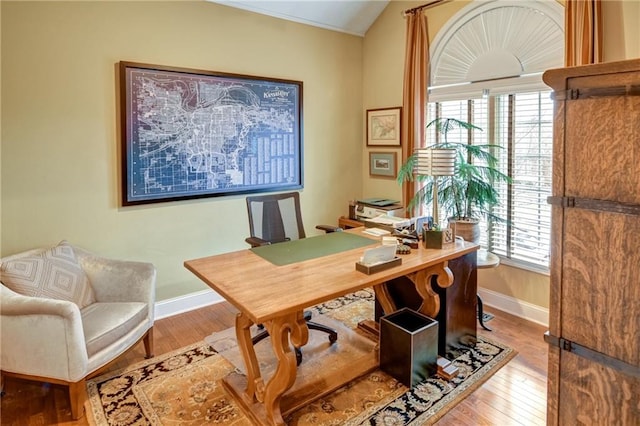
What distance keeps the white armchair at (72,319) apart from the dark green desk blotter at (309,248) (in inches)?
34.6

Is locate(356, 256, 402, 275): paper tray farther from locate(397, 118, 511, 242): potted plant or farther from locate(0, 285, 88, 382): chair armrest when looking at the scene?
locate(0, 285, 88, 382): chair armrest

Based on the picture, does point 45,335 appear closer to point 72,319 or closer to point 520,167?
point 72,319

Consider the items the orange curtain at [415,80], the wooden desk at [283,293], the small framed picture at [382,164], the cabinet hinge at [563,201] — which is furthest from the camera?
the small framed picture at [382,164]

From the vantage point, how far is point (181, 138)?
3395 millimetres

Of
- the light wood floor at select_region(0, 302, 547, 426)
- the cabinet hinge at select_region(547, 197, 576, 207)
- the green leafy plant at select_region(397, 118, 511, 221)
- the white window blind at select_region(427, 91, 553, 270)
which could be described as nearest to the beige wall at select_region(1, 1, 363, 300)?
the light wood floor at select_region(0, 302, 547, 426)

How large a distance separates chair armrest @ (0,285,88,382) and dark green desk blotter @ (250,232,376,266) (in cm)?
107

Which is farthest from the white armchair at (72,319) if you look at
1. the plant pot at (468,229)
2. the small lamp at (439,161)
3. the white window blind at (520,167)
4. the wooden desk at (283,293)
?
the white window blind at (520,167)

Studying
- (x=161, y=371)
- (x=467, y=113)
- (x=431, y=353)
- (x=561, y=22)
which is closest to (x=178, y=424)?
(x=161, y=371)

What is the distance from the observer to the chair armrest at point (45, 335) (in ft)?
7.00

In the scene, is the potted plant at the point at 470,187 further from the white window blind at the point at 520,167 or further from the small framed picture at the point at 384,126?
the small framed picture at the point at 384,126

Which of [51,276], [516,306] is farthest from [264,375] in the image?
[516,306]

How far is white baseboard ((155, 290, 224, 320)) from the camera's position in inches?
137

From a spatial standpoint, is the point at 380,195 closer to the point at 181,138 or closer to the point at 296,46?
the point at 296,46

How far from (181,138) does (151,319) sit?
1.48 m
